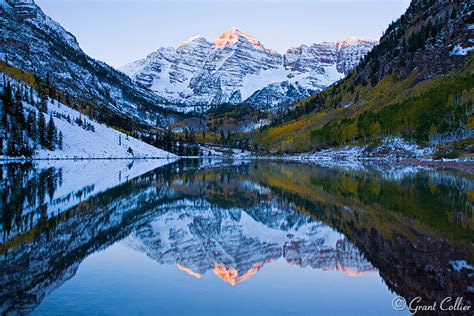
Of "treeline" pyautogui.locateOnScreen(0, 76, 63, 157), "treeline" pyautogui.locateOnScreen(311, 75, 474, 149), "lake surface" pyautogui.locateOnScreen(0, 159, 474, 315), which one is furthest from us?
"treeline" pyautogui.locateOnScreen(0, 76, 63, 157)

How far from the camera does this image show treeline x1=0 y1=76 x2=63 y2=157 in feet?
395

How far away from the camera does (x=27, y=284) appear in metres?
12.6

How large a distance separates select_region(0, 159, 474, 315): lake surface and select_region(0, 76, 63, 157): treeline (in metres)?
101

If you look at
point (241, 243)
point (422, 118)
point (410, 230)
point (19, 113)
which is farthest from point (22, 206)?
point (422, 118)

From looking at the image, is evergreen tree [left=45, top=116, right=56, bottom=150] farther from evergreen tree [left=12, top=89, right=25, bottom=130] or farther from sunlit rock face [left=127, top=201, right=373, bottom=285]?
sunlit rock face [left=127, top=201, right=373, bottom=285]

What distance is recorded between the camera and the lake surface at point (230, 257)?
38.9ft

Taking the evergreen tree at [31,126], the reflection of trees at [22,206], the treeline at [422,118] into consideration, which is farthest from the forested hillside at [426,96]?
the evergreen tree at [31,126]

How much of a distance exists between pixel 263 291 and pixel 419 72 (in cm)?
17642

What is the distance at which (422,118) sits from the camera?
128750 mm

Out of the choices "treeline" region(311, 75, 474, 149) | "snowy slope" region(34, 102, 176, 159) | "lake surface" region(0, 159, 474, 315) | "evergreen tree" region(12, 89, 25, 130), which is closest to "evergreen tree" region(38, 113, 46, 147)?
"snowy slope" region(34, 102, 176, 159)
